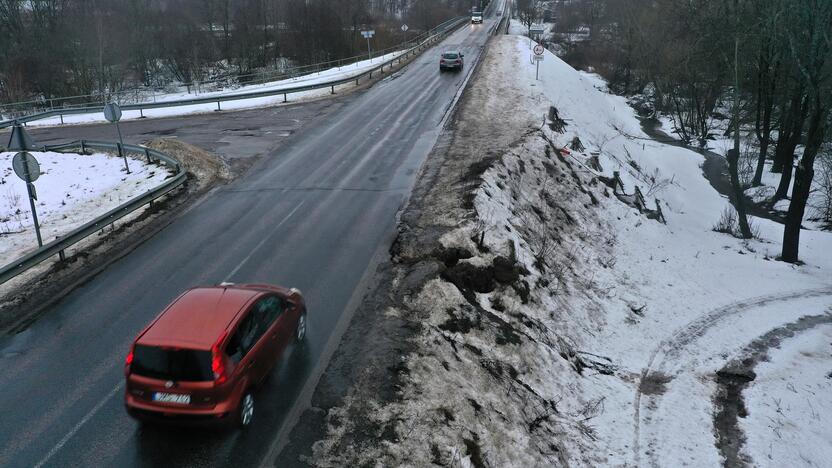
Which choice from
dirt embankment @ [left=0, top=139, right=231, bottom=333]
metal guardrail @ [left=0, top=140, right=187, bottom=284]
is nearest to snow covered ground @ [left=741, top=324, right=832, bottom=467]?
dirt embankment @ [left=0, top=139, right=231, bottom=333]

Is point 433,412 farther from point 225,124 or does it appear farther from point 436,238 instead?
point 225,124

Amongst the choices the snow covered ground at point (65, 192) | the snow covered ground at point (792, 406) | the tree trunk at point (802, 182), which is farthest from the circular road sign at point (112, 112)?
the tree trunk at point (802, 182)

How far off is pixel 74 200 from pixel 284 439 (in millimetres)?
16954

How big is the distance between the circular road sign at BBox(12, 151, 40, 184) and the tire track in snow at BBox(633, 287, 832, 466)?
49.2 ft

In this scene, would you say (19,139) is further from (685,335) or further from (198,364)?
(685,335)

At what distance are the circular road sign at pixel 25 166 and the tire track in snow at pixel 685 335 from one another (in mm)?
14990

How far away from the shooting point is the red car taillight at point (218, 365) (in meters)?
7.45

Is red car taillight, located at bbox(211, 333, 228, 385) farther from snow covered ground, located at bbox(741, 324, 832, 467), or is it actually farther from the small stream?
the small stream

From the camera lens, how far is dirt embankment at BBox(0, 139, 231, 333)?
1201cm

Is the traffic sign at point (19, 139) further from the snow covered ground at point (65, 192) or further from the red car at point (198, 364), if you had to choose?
the red car at point (198, 364)

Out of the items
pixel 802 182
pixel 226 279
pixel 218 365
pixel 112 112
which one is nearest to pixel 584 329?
pixel 226 279

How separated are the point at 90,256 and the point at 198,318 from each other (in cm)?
835

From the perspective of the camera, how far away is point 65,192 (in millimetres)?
21609

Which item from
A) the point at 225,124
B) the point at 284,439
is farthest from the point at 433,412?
the point at 225,124
